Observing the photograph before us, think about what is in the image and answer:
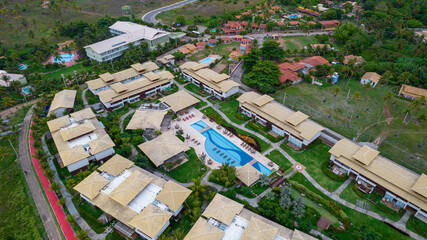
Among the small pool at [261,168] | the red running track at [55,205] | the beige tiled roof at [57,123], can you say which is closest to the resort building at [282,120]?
the small pool at [261,168]

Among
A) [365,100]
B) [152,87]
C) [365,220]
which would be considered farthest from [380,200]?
[152,87]

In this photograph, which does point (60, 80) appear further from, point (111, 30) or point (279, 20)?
point (279, 20)

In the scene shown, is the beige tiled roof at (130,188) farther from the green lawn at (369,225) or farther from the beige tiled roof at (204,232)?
the green lawn at (369,225)

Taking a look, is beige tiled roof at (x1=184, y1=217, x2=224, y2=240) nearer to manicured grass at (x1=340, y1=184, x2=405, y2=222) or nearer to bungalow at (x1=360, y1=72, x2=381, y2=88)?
manicured grass at (x1=340, y1=184, x2=405, y2=222)

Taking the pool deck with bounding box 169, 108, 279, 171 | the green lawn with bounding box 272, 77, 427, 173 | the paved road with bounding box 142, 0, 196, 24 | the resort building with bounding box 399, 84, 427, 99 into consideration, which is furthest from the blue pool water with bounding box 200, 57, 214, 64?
the resort building with bounding box 399, 84, 427, 99

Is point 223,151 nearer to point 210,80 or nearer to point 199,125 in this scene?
point 199,125

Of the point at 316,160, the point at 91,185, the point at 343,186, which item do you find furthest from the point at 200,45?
the point at 343,186

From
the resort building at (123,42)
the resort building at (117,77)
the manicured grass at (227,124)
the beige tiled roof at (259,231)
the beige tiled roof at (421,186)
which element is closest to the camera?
the beige tiled roof at (259,231)
